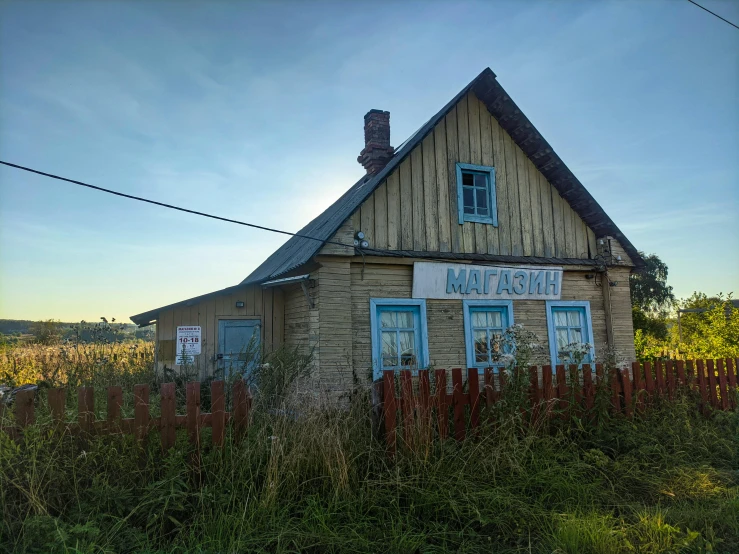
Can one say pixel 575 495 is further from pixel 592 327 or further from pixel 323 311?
pixel 592 327

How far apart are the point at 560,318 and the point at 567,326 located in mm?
248

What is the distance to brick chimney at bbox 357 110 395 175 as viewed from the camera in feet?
39.4

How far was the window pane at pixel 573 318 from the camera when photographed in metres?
10.7

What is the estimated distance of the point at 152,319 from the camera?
444 inches

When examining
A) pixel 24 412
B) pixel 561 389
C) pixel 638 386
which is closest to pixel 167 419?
pixel 24 412

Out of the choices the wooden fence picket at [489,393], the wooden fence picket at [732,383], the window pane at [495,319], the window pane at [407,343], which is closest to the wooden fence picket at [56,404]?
the wooden fence picket at [489,393]

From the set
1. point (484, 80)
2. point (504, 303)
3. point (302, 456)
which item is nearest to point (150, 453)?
point (302, 456)

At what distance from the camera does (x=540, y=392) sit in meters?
5.65

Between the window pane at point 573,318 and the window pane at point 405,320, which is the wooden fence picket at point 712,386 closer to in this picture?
the window pane at point 573,318

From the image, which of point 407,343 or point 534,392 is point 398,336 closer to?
point 407,343

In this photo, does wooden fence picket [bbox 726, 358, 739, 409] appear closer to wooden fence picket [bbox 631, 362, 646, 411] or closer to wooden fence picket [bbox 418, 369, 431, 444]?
wooden fence picket [bbox 631, 362, 646, 411]

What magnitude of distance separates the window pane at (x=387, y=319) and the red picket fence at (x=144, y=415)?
4.82m

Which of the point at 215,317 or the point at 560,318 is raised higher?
the point at 215,317

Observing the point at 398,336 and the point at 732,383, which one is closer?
the point at 732,383
